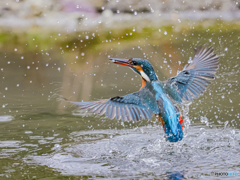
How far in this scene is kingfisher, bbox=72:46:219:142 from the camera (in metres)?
3.34

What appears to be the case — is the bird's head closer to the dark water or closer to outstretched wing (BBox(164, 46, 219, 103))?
outstretched wing (BBox(164, 46, 219, 103))

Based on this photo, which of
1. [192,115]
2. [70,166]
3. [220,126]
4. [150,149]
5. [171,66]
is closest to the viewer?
[70,166]

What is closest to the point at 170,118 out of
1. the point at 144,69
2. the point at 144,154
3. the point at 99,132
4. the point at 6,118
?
the point at 144,154

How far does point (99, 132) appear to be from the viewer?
13.2ft

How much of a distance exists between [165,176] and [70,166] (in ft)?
2.46

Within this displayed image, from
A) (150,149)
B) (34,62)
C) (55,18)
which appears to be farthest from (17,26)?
(150,149)

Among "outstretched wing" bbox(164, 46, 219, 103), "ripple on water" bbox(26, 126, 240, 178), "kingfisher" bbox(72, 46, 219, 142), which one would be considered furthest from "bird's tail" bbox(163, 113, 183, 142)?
"outstretched wing" bbox(164, 46, 219, 103)

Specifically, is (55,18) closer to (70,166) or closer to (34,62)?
(34,62)

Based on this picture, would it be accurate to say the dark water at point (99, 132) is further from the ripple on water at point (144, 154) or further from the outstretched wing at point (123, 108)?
the outstretched wing at point (123, 108)

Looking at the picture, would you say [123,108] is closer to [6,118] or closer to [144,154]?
[144,154]

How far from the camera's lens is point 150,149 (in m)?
3.47

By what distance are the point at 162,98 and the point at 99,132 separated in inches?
35.0

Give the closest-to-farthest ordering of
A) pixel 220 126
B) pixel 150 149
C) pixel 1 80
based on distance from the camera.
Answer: pixel 150 149, pixel 220 126, pixel 1 80

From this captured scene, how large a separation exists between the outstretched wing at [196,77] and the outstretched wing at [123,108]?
1.23ft
